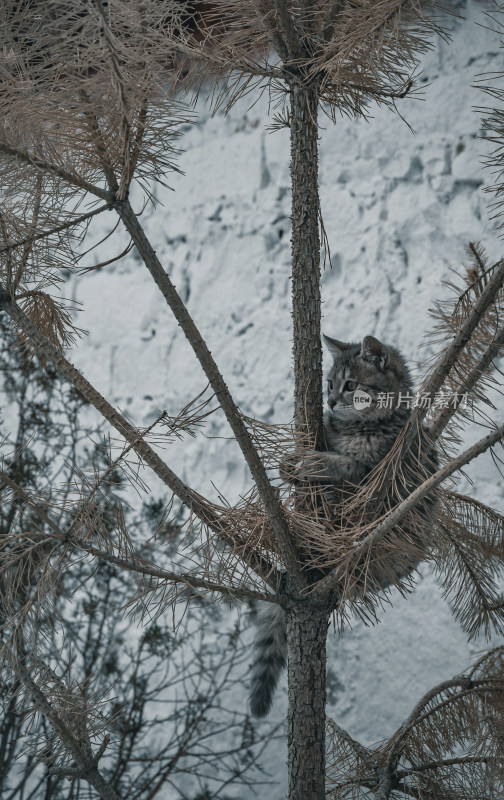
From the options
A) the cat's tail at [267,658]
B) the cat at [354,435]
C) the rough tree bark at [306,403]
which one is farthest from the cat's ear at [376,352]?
the cat's tail at [267,658]

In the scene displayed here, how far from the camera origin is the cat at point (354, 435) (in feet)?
2.58

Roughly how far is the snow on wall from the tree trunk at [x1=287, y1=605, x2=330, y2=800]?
2.32 feet

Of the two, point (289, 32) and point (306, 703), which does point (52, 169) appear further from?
point (306, 703)

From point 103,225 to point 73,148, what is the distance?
4.22 ft

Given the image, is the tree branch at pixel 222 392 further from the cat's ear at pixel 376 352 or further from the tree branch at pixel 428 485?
the cat's ear at pixel 376 352

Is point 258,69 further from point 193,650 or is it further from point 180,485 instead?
point 193,650

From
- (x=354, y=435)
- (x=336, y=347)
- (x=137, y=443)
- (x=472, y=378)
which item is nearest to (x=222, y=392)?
(x=137, y=443)

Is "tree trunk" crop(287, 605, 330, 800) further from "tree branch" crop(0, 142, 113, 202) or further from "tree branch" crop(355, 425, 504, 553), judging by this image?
"tree branch" crop(0, 142, 113, 202)

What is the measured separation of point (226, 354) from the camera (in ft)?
5.50

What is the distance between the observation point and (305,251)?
2.39ft

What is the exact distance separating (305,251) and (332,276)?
2.85ft

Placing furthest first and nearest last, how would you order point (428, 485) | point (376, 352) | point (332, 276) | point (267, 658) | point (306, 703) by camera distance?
point (332, 276) → point (376, 352) → point (267, 658) → point (306, 703) → point (428, 485)

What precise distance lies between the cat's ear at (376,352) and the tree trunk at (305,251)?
0.69 feet

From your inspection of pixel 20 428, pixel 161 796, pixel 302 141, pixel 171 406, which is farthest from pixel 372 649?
pixel 302 141
